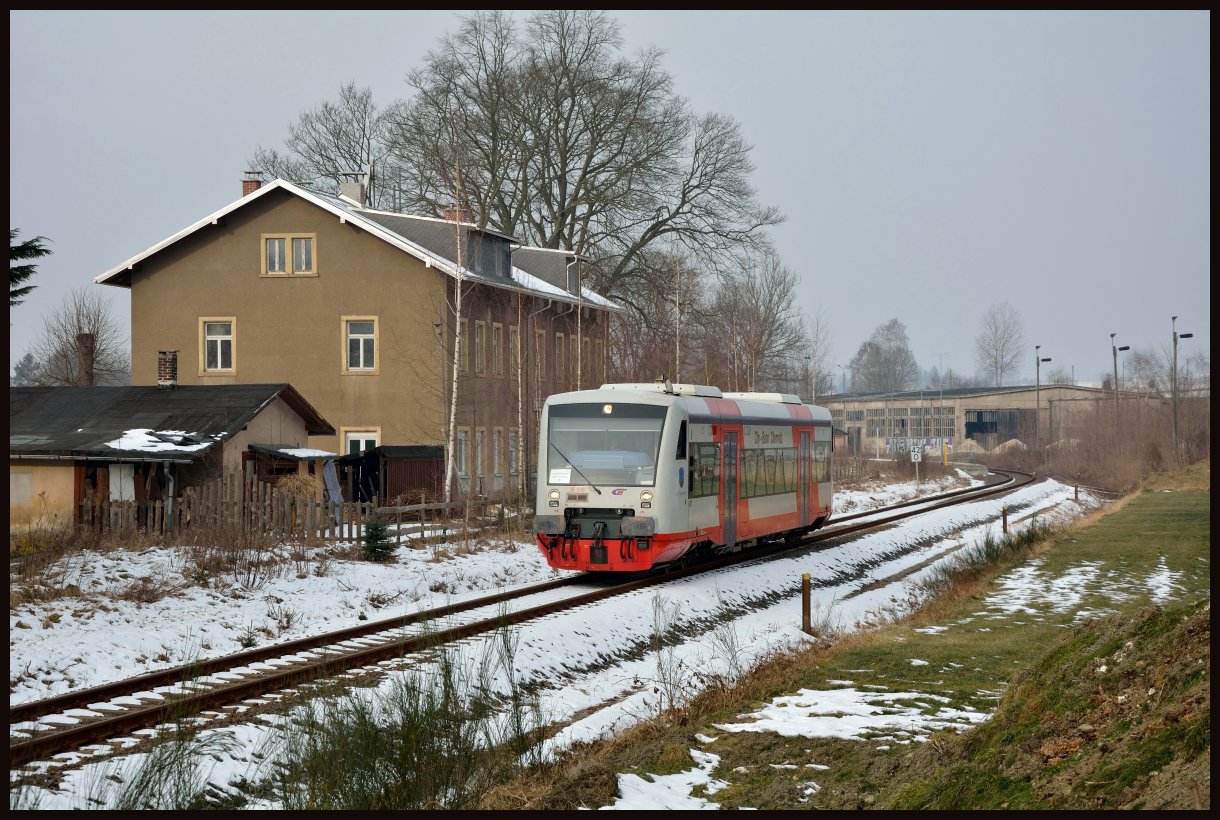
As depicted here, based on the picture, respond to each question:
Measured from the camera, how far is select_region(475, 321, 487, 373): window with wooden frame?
39.1 metres

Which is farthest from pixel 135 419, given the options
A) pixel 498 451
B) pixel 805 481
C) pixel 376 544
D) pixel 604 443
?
pixel 498 451

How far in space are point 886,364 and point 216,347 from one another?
159 metres

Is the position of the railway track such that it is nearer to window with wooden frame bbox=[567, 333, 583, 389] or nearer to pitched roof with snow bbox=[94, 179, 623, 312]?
pitched roof with snow bbox=[94, 179, 623, 312]

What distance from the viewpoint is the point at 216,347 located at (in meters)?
39.3

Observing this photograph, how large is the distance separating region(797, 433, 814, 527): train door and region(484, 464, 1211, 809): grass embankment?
11.6 metres

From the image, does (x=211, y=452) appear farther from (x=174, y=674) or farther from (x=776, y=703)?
(x=776, y=703)

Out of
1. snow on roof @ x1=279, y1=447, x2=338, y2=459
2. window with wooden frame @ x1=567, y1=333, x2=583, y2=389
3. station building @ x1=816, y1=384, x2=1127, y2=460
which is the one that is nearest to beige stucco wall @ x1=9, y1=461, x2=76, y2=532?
snow on roof @ x1=279, y1=447, x2=338, y2=459

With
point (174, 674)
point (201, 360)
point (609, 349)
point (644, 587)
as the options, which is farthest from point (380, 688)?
point (609, 349)

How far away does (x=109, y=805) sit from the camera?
26.2 feet

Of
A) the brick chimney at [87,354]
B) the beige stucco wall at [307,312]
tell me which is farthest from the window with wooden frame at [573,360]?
A: the brick chimney at [87,354]

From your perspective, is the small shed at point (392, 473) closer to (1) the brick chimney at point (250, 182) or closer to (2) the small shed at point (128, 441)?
(2) the small shed at point (128, 441)

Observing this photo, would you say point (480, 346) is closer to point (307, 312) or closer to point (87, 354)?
point (307, 312)
